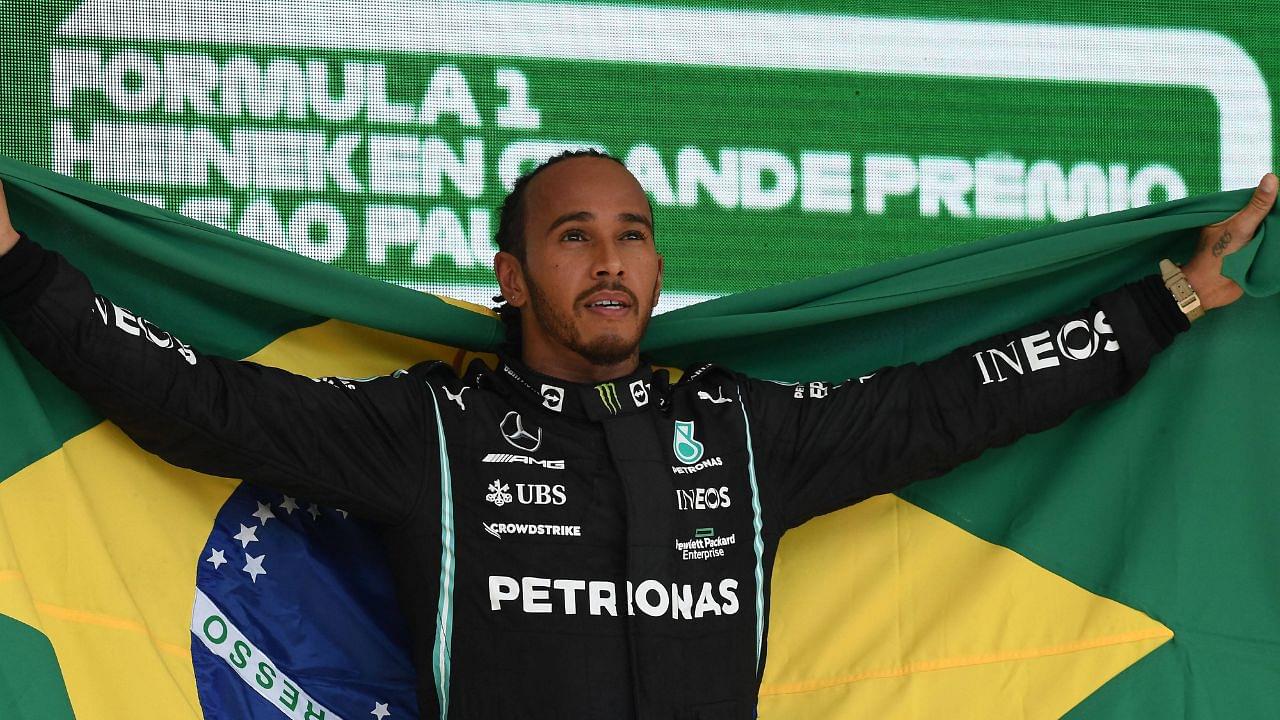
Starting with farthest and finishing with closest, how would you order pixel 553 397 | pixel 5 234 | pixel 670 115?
pixel 670 115, pixel 553 397, pixel 5 234

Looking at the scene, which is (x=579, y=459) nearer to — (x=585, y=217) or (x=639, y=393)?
(x=639, y=393)

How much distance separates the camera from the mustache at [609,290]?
2.14 metres

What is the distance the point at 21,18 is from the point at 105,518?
3.73 feet

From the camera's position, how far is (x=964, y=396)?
2139mm

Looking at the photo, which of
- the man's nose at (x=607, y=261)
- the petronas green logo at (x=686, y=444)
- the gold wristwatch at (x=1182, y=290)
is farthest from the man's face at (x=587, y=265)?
the gold wristwatch at (x=1182, y=290)

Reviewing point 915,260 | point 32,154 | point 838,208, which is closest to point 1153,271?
point 915,260

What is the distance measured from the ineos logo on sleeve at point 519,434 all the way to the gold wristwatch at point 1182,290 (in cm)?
89

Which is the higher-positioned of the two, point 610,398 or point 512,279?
point 512,279

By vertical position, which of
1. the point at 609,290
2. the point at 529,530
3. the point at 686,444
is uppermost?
the point at 609,290

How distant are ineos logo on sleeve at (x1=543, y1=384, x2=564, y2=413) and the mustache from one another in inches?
5.5

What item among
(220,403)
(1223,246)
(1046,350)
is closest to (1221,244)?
(1223,246)

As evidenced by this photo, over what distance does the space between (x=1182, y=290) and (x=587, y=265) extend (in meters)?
0.81

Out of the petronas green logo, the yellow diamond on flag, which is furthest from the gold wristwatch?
the petronas green logo

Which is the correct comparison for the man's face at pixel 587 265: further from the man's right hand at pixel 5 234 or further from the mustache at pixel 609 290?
the man's right hand at pixel 5 234
